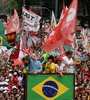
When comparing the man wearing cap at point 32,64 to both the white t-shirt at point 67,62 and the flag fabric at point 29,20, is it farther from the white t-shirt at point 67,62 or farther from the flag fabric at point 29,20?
the flag fabric at point 29,20

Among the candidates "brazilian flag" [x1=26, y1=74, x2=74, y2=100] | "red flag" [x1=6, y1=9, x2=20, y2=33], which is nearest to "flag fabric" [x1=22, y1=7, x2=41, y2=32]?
"red flag" [x1=6, y1=9, x2=20, y2=33]

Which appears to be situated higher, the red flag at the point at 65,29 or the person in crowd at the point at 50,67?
the red flag at the point at 65,29

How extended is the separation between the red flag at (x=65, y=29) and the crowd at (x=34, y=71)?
14.1 inches

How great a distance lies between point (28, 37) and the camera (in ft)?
62.6

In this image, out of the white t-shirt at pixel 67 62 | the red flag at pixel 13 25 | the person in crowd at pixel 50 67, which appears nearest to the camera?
the person in crowd at pixel 50 67

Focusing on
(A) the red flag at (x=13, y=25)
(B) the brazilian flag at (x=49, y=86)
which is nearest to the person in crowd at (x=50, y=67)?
(B) the brazilian flag at (x=49, y=86)

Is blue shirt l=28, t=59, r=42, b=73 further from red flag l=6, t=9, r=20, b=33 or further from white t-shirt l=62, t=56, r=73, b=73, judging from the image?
red flag l=6, t=9, r=20, b=33

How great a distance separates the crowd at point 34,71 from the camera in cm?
869

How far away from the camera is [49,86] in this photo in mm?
8016

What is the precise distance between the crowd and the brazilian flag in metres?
0.18

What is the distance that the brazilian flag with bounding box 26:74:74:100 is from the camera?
7980 millimetres

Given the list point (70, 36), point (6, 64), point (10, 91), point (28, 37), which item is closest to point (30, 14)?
point (28, 37)

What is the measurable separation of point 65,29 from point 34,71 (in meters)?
1.39

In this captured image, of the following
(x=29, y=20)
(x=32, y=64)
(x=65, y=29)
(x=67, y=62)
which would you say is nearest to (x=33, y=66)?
(x=32, y=64)
